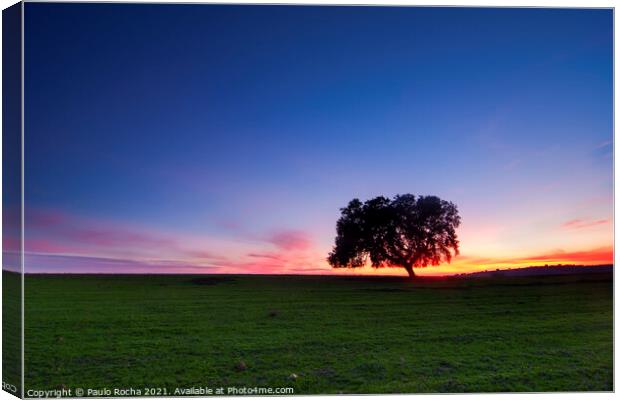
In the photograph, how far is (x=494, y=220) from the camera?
335 inches

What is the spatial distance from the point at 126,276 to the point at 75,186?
1.55 m

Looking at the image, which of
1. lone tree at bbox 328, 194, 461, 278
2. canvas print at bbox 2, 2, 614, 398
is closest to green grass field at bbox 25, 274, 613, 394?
canvas print at bbox 2, 2, 614, 398

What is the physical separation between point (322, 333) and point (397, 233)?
1776 mm

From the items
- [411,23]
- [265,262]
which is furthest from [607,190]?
[265,262]

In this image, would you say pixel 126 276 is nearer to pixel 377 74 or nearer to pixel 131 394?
pixel 131 394

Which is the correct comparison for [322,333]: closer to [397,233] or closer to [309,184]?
[397,233]

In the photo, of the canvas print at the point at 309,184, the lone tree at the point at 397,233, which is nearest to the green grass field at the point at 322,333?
the canvas print at the point at 309,184

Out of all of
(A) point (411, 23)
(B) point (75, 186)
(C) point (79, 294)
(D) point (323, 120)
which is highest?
(A) point (411, 23)

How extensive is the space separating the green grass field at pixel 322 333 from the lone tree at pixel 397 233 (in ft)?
1.19

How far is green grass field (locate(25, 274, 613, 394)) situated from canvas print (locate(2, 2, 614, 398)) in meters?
0.03

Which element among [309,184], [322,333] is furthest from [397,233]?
[322,333]

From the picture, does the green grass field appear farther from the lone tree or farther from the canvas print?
the lone tree

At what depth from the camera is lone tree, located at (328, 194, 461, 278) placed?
335 inches

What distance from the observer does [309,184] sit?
8508mm
